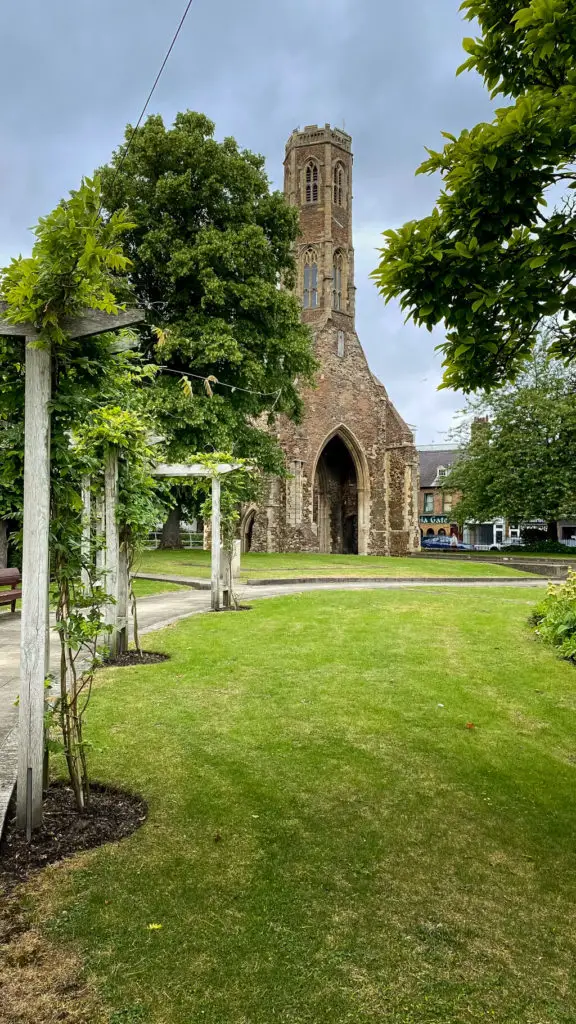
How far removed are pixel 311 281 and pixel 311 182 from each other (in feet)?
23.6

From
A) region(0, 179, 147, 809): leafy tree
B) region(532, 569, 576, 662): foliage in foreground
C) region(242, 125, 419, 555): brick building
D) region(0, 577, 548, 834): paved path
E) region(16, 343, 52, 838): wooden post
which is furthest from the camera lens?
region(242, 125, 419, 555): brick building

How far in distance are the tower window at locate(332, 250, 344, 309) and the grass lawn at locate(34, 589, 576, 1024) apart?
3726 centimetres

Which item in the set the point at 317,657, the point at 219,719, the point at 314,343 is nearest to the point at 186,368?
the point at 314,343

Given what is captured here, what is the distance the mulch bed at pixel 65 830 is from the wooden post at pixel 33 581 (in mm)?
109

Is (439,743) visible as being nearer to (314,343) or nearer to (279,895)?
(279,895)

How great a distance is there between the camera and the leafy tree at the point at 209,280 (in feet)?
67.7

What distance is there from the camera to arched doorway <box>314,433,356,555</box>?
4272cm

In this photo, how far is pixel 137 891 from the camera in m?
2.88

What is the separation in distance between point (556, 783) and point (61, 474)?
374 centimetres

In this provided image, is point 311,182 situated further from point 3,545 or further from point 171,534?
point 3,545

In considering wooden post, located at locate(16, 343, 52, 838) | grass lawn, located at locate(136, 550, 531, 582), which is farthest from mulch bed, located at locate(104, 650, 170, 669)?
grass lawn, located at locate(136, 550, 531, 582)

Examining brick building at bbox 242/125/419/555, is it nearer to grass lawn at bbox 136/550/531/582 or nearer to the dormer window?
the dormer window

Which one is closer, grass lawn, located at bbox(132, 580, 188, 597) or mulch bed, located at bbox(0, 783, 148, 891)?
mulch bed, located at bbox(0, 783, 148, 891)

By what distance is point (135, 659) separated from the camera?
7457 mm
